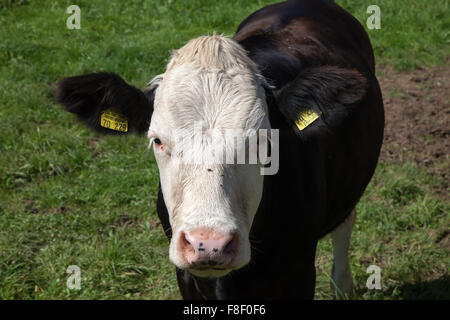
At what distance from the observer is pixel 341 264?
420 centimetres

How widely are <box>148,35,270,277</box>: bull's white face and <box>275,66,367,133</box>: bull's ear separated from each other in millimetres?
150

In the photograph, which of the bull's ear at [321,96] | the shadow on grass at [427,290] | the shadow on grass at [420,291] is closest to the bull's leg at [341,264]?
the shadow on grass at [420,291]

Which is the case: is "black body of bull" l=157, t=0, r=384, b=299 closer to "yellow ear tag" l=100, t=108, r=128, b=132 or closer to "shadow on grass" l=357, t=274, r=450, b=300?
"yellow ear tag" l=100, t=108, r=128, b=132

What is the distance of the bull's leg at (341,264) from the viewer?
415cm

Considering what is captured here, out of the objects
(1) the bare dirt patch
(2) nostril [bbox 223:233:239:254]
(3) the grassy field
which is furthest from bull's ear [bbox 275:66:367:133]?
(1) the bare dirt patch

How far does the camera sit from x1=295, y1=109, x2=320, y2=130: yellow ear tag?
9.34 feet

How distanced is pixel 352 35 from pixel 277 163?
1.96 metres

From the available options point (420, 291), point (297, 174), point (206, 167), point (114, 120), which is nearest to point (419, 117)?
point (420, 291)

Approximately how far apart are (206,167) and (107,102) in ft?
2.51

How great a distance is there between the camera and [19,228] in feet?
15.4

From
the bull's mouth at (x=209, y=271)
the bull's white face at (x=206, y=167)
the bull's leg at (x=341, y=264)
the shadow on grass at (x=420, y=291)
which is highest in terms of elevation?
the bull's white face at (x=206, y=167)

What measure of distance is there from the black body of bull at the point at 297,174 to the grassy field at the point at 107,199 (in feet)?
2.68

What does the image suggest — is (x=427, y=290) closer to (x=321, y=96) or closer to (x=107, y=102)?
(x=321, y=96)

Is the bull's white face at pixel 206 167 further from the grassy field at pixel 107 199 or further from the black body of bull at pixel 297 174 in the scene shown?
the grassy field at pixel 107 199
